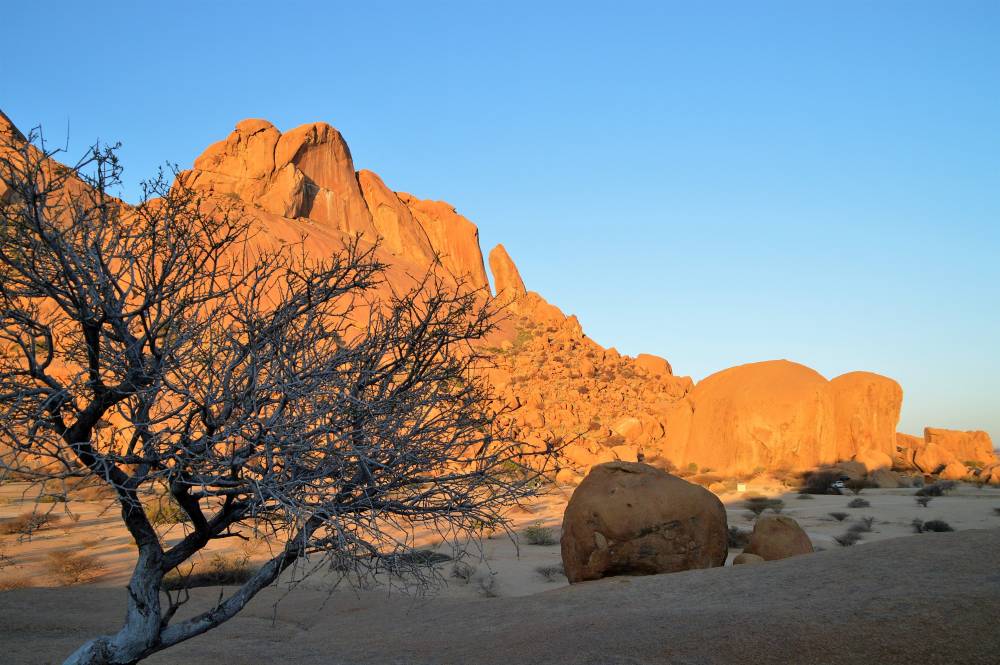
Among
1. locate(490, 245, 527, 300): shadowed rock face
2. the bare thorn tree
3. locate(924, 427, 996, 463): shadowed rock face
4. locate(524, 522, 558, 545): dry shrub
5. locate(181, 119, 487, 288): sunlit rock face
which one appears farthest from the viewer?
locate(490, 245, 527, 300): shadowed rock face

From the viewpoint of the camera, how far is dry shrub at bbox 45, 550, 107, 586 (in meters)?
14.4

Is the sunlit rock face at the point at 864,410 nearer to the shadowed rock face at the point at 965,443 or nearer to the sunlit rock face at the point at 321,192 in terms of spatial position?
the shadowed rock face at the point at 965,443

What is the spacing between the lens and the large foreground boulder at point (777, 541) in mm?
11750

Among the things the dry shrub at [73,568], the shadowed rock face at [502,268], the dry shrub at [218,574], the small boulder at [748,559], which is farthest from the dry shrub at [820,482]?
the shadowed rock face at [502,268]

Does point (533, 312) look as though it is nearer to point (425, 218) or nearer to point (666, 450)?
point (425, 218)

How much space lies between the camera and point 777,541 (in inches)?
465

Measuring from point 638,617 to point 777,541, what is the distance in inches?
195

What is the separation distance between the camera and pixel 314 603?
12125 millimetres

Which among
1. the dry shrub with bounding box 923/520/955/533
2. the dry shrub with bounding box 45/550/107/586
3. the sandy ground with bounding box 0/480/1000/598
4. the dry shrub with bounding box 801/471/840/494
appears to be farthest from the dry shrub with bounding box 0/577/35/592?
the dry shrub with bounding box 801/471/840/494

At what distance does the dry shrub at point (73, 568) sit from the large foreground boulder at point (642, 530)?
9.80 meters

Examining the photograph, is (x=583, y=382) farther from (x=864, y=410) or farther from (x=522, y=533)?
(x=522, y=533)

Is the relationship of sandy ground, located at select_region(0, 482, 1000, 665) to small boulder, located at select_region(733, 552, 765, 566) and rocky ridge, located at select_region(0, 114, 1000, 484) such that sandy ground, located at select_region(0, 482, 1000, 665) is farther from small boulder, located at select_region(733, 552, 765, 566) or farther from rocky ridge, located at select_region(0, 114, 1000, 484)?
rocky ridge, located at select_region(0, 114, 1000, 484)

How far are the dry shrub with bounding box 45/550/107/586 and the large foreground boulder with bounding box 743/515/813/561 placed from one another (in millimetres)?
12374

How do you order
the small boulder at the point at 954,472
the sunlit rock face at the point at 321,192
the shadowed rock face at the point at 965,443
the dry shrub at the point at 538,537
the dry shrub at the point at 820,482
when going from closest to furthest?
the dry shrub at the point at 538,537 < the dry shrub at the point at 820,482 < the small boulder at the point at 954,472 < the shadowed rock face at the point at 965,443 < the sunlit rock face at the point at 321,192
